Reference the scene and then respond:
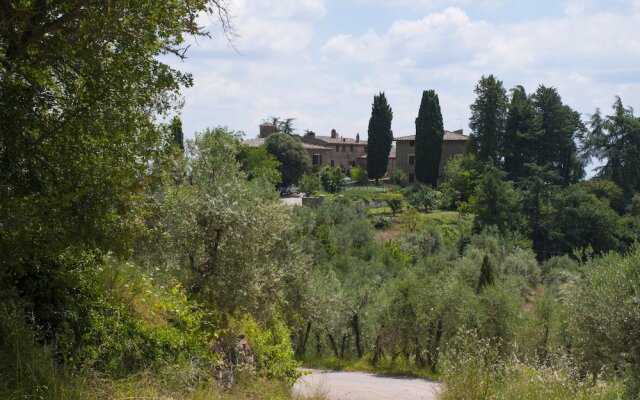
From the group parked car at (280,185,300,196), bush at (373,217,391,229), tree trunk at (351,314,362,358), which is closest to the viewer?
tree trunk at (351,314,362,358)

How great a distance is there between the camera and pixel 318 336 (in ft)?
140

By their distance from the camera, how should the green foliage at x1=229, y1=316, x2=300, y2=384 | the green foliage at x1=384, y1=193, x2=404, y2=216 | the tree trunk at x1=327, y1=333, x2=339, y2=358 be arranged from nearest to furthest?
the green foliage at x1=229, y1=316, x2=300, y2=384
the tree trunk at x1=327, y1=333, x2=339, y2=358
the green foliage at x1=384, y1=193, x2=404, y2=216

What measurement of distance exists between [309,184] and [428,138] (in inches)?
630

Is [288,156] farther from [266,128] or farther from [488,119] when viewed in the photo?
[266,128]

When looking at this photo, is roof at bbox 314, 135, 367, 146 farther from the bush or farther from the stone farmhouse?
the bush

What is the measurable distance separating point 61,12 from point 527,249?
2411 inches

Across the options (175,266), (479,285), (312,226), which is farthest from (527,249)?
(175,266)

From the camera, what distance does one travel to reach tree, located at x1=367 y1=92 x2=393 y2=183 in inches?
3516

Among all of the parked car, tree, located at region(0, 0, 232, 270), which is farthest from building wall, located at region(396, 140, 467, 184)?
tree, located at region(0, 0, 232, 270)

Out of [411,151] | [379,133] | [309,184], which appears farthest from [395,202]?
[411,151]

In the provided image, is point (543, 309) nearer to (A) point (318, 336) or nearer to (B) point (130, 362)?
(A) point (318, 336)

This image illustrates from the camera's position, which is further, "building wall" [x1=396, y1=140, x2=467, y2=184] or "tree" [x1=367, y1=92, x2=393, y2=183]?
"building wall" [x1=396, y1=140, x2=467, y2=184]

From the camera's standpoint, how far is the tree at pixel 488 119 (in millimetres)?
84188

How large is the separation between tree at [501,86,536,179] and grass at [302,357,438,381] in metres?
52.5
